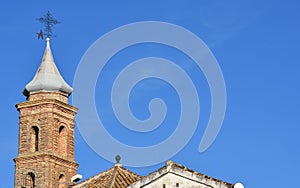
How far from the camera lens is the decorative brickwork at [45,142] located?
52.7 meters

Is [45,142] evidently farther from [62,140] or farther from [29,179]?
[29,179]

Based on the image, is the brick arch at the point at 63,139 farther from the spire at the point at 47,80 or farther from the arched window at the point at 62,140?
the spire at the point at 47,80

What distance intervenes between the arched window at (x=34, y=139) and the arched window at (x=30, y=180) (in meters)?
1.46

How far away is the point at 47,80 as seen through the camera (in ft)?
180

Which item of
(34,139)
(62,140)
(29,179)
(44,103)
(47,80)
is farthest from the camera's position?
(47,80)

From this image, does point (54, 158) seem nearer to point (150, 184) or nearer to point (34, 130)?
point (34, 130)

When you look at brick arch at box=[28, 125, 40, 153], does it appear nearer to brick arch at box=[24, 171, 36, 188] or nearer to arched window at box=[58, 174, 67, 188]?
brick arch at box=[24, 171, 36, 188]

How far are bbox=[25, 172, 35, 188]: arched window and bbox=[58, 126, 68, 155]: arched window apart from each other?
A: 2.19 metres

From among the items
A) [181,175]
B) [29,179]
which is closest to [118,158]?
[181,175]

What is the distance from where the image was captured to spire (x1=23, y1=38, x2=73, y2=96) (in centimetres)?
5472

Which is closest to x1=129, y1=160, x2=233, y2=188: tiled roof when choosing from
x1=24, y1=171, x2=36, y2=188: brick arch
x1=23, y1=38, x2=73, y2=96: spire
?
x1=24, y1=171, x2=36, y2=188: brick arch

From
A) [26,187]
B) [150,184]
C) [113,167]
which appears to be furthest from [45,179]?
[150,184]

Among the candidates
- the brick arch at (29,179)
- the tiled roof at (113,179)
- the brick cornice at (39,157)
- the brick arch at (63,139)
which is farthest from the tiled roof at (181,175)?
the brick arch at (63,139)

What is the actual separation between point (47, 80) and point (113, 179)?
12951 millimetres
